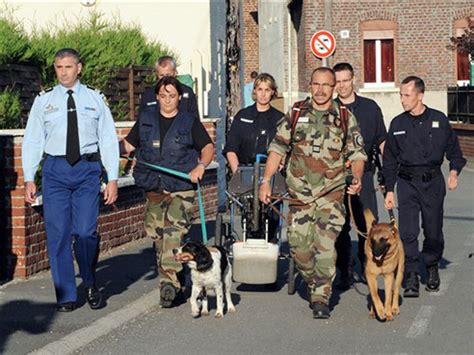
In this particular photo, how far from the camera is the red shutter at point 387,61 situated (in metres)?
44.8

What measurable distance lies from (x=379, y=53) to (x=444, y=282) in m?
34.0

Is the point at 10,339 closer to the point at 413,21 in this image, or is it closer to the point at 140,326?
the point at 140,326

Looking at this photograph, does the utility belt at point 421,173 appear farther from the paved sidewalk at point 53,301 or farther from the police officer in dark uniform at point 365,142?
the paved sidewalk at point 53,301

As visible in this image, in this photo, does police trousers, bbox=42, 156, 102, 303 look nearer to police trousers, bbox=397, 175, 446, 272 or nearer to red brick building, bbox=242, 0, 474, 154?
police trousers, bbox=397, 175, 446, 272

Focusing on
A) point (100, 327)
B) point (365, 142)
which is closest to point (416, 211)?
point (365, 142)

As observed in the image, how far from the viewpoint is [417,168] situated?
10750mm

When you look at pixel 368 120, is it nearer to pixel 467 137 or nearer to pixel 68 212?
pixel 68 212

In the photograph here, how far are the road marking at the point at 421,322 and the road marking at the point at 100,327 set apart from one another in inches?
87.3

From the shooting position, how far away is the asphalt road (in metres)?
8.41

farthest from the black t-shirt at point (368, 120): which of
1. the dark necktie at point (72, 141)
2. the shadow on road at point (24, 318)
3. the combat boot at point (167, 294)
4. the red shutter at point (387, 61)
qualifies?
the red shutter at point (387, 61)

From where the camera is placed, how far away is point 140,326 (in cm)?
934

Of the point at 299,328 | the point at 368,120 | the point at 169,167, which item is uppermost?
the point at 368,120

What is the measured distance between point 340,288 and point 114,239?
362 centimetres

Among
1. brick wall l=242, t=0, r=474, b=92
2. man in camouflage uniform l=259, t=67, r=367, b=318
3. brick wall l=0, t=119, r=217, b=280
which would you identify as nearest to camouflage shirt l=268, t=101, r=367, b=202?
man in camouflage uniform l=259, t=67, r=367, b=318
